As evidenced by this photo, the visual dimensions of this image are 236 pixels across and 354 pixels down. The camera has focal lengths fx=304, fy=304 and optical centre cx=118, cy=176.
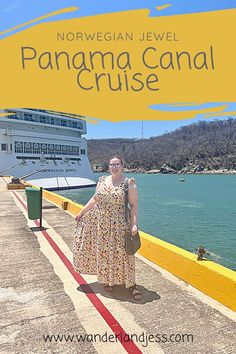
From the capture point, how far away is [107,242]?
425 centimetres

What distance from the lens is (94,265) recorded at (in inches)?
175

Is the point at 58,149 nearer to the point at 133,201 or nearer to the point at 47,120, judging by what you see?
the point at 47,120

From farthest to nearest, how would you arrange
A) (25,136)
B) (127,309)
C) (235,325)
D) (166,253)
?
(25,136), (166,253), (127,309), (235,325)

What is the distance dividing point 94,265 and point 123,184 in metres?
1.28

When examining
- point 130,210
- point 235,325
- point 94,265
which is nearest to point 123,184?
point 130,210

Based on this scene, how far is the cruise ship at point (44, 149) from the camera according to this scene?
4334 centimetres

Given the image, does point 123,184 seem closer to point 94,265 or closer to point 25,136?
point 94,265

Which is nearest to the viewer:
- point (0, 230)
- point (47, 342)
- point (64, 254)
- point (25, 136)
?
point (47, 342)

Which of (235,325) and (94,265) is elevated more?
(94,265)

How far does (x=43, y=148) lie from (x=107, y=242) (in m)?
45.7

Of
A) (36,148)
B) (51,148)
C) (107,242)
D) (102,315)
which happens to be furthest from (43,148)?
(102,315)

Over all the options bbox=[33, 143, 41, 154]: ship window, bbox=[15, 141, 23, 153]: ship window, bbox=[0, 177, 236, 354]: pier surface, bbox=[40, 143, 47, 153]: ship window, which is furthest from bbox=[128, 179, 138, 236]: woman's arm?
bbox=[40, 143, 47, 153]: ship window

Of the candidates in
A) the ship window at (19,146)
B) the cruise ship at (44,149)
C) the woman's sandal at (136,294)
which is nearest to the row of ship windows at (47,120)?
the cruise ship at (44,149)

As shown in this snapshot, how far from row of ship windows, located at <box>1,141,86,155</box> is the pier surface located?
40.9 meters
